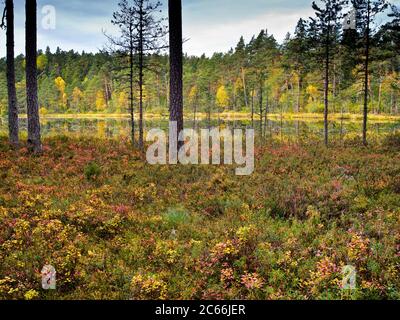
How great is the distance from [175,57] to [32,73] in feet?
20.7

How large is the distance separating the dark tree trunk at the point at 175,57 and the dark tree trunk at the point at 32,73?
5.91 metres

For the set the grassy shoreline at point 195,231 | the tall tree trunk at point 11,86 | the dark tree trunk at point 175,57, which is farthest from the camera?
the tall tree trunk at point 11,86

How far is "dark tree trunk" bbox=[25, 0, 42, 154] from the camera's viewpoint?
14.7 meters

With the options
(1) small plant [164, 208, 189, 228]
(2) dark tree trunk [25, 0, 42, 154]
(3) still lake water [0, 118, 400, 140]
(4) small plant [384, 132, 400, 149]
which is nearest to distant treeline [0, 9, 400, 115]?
(3) still lake water [0, 118, 400, 140]

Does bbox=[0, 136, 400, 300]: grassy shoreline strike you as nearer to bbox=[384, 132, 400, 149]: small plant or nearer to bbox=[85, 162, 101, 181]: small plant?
bbox=[85, 162, 101, 181]: small plant

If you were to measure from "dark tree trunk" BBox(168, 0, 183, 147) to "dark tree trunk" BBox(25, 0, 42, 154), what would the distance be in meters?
5.91

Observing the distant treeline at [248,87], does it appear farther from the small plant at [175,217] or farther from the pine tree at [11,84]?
the small plant at [175,217]

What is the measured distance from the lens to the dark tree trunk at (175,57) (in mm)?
13305

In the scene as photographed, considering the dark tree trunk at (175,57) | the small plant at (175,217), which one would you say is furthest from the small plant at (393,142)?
the small plant at (175,217)

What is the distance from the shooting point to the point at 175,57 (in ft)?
43.7

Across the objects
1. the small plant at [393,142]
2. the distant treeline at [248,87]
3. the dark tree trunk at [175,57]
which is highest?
the distant treeline at [248,87]

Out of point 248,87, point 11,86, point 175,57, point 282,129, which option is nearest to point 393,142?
point 175,57

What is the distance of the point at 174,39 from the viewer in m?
13.3

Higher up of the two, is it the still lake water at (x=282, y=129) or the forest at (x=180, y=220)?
the still lake water at (x=282, y=129)
